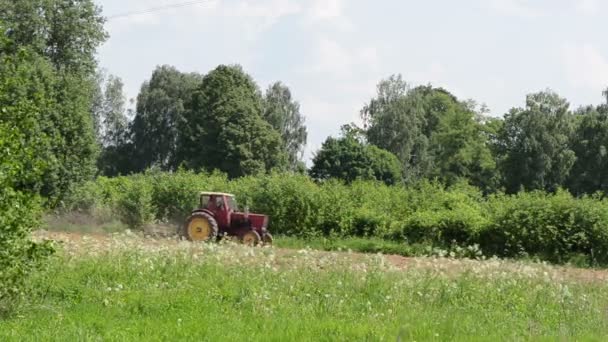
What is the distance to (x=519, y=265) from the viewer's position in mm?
15055

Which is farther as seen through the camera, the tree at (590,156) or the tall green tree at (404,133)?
the tall green tree at (404,133)

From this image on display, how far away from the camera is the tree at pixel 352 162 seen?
6412 cm

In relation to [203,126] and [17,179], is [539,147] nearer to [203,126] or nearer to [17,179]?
[203,126]

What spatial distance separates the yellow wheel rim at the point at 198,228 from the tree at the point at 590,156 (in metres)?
40.2

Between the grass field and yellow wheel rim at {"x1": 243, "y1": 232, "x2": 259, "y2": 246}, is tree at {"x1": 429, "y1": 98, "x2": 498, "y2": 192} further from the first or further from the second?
the grass field

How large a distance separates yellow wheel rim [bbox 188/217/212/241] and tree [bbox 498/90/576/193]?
126ft

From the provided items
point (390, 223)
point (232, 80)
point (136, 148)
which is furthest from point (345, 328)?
point (136, 148)

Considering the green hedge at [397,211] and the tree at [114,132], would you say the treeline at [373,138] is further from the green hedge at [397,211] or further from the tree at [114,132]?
the green hedge at [397,211]

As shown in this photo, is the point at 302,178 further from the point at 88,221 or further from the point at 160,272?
the point at 160,272

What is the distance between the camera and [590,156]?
2296 inches

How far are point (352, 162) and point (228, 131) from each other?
36.1 ft

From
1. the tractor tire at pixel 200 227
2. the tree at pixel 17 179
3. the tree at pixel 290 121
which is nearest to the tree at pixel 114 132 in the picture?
the tree at pixel 290 121

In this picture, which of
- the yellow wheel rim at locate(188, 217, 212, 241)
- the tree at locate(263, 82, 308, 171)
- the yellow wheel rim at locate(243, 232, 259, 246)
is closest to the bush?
the yellow wheel rim at locate(243, 232, 259, 246)

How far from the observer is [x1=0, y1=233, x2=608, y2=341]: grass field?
8859 mm
